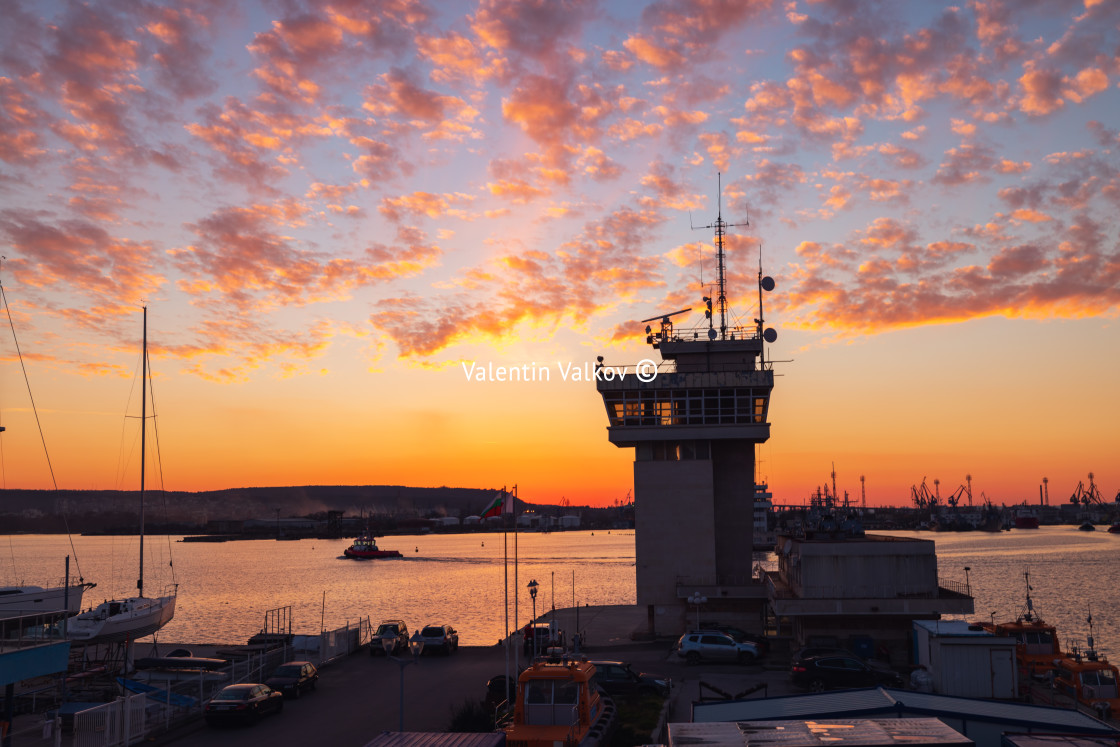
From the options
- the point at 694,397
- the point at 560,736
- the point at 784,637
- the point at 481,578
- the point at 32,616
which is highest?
the point at 694,397

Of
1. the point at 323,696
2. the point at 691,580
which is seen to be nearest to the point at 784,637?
the point at 691,580

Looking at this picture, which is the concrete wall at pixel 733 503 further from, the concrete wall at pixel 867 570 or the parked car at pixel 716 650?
the parked car at pixel 716 650

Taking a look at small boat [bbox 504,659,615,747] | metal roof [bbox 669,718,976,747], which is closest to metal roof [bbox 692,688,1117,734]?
metal roof [bbox 669,718,976,747]

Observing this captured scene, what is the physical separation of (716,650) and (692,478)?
1693cm

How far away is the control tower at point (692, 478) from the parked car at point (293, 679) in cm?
2553

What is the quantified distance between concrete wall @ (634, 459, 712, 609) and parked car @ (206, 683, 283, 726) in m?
31.5

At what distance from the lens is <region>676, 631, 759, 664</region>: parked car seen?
45094mm

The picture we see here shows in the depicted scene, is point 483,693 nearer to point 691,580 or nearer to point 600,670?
point 600,670

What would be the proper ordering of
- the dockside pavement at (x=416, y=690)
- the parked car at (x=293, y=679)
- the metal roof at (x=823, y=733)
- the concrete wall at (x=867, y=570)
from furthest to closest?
1. the concrete wall at (x=867, y=570)
2. the parked car at (x=293, y=679)
3. the dockside pavement at (x=416, y=690)
4. the metal roof at (x=823, y=733)

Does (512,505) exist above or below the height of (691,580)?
above

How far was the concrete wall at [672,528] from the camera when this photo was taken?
59.4 meters

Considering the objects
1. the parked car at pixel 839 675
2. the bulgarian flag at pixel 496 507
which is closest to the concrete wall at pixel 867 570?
the parked car at pixel 839 675

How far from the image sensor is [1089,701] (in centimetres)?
3616

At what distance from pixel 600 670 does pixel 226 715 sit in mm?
15250
